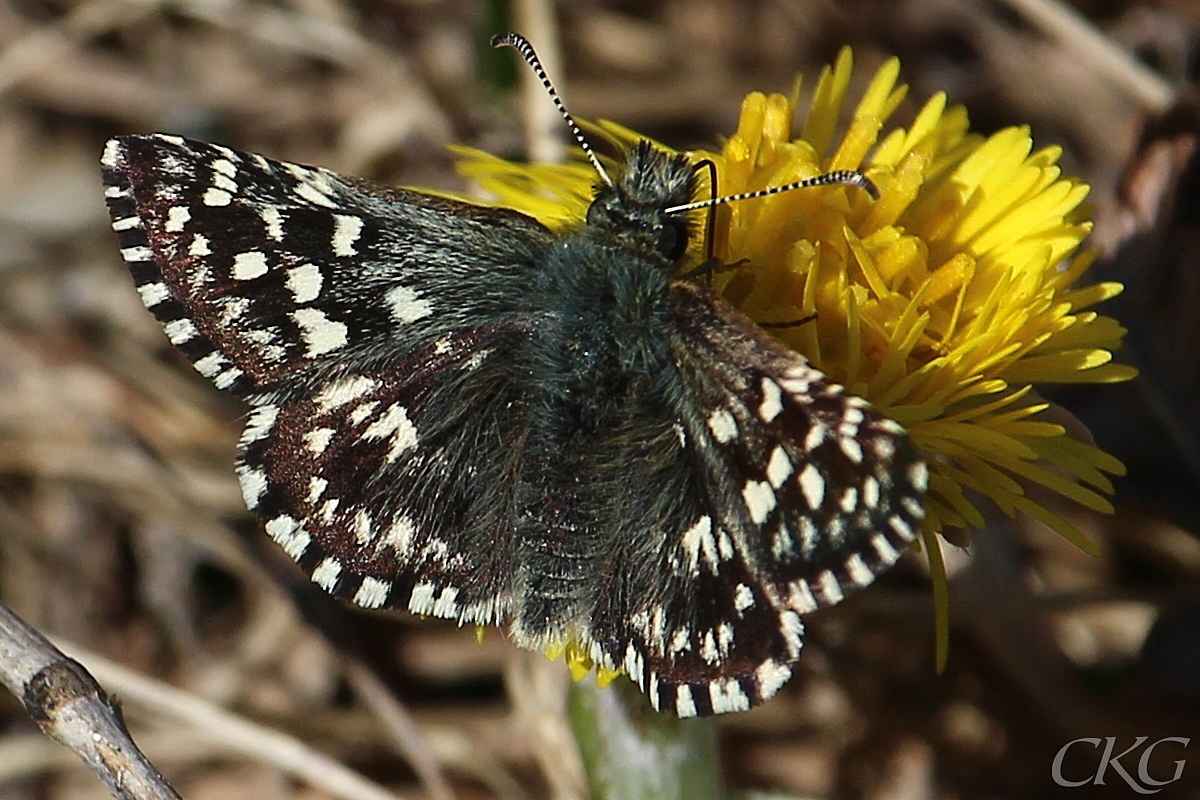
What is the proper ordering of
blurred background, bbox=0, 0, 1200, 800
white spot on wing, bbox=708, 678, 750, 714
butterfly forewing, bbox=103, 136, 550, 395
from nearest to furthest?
white spot on wing, bbox=708, 678, 750, 714
butterfly forewing, bbox=103, 136, 550, 395
blurred background, bbox=0, 0, 1200, 800

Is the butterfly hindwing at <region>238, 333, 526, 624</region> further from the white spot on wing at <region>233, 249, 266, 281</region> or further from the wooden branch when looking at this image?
the wooden branch

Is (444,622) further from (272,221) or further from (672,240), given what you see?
(672,240)

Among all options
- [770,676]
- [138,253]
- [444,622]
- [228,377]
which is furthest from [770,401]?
[444,622]

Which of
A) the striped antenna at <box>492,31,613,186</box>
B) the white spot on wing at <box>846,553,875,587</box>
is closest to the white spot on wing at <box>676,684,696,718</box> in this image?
the white spot on wing at <box>846,553,875,587</box>

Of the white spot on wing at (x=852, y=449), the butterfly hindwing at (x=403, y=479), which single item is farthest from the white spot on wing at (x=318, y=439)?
the white spot on wing at (x=852, y=449)

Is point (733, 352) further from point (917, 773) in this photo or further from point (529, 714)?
point (917, 773)

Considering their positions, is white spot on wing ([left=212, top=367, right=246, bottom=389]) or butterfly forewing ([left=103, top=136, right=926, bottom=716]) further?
white spot on wing ([left=212, top=367, right=246, bottom=389])
